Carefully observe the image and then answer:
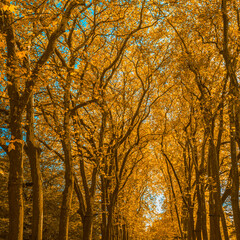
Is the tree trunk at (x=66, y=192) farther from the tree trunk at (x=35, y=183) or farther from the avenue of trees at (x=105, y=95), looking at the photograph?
the tree trunk at (x=35, y=183)

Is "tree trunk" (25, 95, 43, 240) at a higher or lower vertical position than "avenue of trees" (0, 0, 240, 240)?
lower

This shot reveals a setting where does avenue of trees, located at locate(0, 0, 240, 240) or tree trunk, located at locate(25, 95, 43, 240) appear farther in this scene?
tree trunk, located at locate(25, 95, 43, 240)

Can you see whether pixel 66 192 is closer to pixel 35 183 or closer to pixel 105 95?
pixel 35 183

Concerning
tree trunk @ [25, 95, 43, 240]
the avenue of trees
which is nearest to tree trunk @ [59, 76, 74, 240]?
the avenue of trees

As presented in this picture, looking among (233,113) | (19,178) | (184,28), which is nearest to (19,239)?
(19,178)

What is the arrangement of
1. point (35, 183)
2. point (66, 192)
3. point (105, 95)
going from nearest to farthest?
point (35, 183)
point (66, 192)
point (105, 95)

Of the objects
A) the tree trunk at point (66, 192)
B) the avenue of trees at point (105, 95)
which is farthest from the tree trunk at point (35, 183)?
the tree trunk at point (66, 192)

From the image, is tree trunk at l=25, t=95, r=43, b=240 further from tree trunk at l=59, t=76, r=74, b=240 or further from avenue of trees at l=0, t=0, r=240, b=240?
tree trunk at l=59, t=76, r=74, b=240

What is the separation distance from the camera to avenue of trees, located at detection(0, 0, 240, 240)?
6.29m

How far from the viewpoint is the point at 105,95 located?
9.39 metres

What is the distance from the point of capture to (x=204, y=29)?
8.34m

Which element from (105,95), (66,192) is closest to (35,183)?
(66,192)

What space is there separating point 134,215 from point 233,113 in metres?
18.7

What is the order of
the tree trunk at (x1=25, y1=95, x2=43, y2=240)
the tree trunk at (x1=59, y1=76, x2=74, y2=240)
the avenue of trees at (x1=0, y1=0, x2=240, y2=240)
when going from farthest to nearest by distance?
the tree trunk at (x1=59, y1=76, x2=74, y2=240)
the tree trunk at (x1=25, y1=95, x2=43, y2=240)
the avenue of trees at (x1=0, y1=0, x2=240, y2=240)
